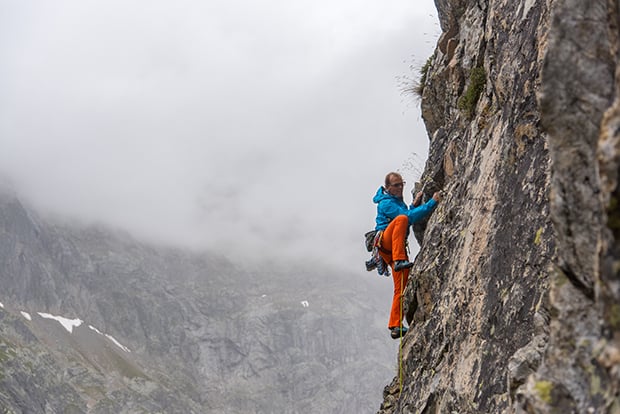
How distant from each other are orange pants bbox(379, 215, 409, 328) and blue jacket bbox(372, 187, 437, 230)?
46 cm

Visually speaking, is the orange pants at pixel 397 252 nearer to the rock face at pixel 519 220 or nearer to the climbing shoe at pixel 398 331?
the climbing shoe at pixel 398 331

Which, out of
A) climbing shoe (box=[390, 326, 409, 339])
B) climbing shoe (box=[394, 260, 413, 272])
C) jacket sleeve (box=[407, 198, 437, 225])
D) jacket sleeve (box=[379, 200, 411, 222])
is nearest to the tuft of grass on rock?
jacket sleeve (box=[407, 198, 437, 225])

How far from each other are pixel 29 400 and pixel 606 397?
220093 mm

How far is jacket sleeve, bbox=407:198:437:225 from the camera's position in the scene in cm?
1460

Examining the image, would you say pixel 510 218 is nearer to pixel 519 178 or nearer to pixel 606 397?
pixel 519 178

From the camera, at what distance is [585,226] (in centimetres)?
468

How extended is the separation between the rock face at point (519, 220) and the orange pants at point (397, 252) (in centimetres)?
53

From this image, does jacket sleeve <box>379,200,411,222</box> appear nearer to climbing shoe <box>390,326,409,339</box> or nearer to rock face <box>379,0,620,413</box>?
rock face <box>379,0,620,413</box>

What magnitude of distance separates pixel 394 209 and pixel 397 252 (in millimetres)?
1140

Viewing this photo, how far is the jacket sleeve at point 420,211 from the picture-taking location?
1460 centimetres

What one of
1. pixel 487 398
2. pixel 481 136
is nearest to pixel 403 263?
pixel 481 136

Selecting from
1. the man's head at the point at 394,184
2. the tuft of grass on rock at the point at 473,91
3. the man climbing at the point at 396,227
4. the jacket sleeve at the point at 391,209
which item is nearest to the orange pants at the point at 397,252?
the man climbing at the point at 396,227

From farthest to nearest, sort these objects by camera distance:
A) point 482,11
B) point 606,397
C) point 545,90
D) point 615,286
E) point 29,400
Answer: point 29,400, point 482,11, point 545,90, point 606,397, point 615,286

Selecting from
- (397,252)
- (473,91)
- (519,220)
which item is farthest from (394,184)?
(519,220)
